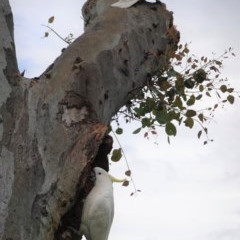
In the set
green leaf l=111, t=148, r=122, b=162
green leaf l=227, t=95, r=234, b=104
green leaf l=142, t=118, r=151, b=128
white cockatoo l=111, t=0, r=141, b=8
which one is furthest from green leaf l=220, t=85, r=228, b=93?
white cockatoo l=111, t=0, r=141, b=8

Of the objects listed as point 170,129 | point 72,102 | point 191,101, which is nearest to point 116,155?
point 170,129

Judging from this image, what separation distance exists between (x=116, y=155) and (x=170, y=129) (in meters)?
0.40

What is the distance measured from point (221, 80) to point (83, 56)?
177cm

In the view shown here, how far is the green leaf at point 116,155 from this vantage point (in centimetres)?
341

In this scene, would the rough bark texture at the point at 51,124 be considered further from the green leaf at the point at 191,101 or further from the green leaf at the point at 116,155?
the green leaf at the point at 191,101

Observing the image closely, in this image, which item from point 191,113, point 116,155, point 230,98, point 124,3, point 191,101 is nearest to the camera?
point 124,3

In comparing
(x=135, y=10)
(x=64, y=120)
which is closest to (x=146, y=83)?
(x=135, y=10)

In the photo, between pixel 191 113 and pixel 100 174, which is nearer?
pixel 100 174

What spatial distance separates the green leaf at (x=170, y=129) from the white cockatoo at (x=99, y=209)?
1196mm

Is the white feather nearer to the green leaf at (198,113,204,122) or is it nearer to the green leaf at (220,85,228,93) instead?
the green leaf at (198,113,204,122)

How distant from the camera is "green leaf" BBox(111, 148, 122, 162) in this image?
11.2 feet

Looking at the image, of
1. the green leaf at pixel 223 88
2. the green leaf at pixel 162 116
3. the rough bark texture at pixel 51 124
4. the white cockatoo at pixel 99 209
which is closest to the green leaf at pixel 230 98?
the green leaf at pixel 223 88

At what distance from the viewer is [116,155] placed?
3.43 m

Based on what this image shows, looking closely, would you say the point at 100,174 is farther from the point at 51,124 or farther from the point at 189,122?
the point at 189,122
